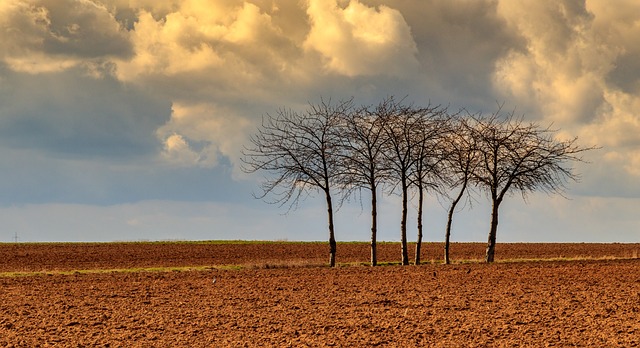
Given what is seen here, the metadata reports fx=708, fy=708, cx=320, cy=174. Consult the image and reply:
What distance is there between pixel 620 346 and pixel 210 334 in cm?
903

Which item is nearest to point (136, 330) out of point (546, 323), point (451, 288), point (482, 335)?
point (482, 335)

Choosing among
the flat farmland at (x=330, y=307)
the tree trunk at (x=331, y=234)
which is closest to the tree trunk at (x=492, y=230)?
the flat farmland at (x=330, y=307)

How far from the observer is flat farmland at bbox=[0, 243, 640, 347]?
15992 mm

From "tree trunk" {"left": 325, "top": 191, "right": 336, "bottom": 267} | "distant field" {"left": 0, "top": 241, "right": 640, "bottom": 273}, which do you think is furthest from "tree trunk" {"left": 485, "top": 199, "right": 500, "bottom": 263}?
"tree trunk" {"left": 325, "top": 191, "right": 336, "bottom": 267}

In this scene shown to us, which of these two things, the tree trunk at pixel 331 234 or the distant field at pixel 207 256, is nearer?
the tree trunk at pixel 331 234

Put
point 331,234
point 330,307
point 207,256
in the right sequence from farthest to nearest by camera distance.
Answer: point 207,256 < point 331,234 < point 330,307

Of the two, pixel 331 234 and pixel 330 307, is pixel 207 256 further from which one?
pixel 330 307

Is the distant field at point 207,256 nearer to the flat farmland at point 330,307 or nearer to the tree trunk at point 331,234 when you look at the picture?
the tree trunk at point 331,234

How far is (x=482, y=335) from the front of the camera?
631 inches

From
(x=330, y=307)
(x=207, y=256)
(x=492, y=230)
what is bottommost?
(x=330, y=307)

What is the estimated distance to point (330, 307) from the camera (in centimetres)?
2055

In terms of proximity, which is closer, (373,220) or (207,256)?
(373,220)

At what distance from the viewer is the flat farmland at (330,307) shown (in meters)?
16.0

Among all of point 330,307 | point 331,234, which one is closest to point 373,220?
point 331,234
